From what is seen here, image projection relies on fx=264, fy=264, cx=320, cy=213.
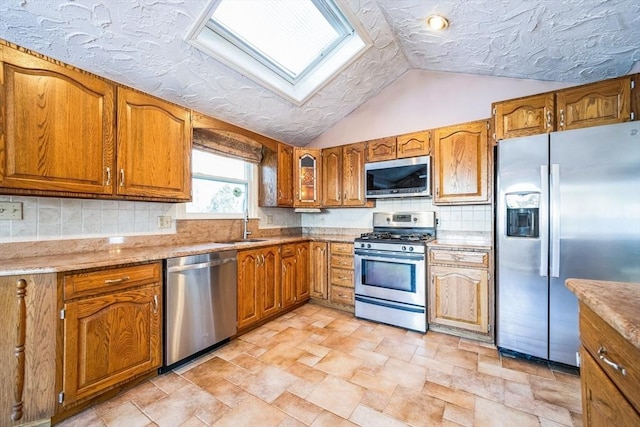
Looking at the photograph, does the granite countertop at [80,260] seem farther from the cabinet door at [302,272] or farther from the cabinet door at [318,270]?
the cabinet door at [318,270]

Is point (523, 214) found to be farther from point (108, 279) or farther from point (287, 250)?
point (108, 279)

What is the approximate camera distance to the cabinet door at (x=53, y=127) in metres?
1.53

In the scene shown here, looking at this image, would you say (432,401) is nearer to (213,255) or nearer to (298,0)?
(213,255)

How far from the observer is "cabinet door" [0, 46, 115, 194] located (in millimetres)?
1529

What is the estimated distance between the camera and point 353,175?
11.6 feet

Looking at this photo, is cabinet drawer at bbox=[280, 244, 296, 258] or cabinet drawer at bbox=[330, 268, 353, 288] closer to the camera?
cabinet drawer at bbox=[280, 244, 296, 258]

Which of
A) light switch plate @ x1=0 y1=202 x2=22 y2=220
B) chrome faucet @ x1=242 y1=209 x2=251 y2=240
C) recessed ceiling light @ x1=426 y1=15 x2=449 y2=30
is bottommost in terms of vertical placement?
chrome faucet @ x1=242 y1=209 x2=251 y2=240

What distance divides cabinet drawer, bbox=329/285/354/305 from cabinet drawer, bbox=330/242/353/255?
17.6 inches

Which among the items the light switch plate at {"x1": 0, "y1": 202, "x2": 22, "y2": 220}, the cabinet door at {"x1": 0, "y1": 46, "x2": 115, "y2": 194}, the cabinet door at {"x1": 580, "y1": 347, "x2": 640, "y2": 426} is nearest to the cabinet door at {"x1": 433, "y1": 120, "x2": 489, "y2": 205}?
the cabinet door at {"x1": 580, "y1": 347, "x2": 640, "y2": 426}

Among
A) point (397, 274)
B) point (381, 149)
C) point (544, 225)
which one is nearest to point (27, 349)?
point (397, 274)

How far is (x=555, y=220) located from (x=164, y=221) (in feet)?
11.0

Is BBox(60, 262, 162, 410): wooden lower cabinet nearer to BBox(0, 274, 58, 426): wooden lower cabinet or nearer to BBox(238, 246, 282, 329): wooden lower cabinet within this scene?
BBox(0, 274, 58, 426): wooden lower cabinet

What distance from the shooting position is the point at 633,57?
2129 millimetres

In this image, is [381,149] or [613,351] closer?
[613,351]
